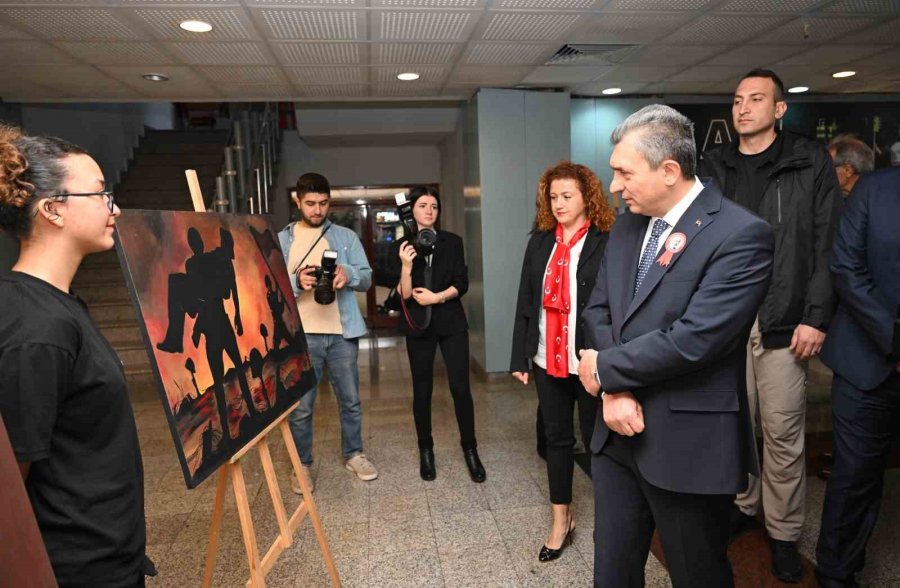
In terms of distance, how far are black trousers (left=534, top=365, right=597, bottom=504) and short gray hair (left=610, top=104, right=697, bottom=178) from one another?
1.12m

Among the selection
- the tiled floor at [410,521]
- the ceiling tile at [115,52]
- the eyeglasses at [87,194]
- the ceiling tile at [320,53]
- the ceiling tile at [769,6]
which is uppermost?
the ceiling tile at [115,52]

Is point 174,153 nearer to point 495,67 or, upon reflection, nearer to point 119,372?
point 495,67

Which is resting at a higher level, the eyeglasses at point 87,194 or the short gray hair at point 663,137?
the short gray hair at point 663,137

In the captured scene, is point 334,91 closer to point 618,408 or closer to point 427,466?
point 427,466

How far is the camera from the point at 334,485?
10.3ft

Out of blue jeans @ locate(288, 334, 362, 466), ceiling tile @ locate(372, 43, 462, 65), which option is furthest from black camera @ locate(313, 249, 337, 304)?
ceiling tile @ locate(372, 43, 462, 65)

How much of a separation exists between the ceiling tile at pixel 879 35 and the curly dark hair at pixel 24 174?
486 cm

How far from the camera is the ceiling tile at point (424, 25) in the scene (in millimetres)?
3363

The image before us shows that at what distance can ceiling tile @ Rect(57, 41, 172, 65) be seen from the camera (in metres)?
3.67

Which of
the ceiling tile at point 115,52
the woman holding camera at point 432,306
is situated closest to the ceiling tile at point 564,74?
the woman holding camera at point 432,306

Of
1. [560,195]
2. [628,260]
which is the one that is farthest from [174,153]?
[628,260]

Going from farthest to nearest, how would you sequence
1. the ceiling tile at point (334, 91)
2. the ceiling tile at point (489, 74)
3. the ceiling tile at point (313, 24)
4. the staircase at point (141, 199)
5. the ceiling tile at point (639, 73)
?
the staircase at point (141, 199), the ceiling tile at point (334, 91), the ceiling tile at point (639, 73), the ceiling tile at point (489, 74), the ceiling tile at point (313, 24)

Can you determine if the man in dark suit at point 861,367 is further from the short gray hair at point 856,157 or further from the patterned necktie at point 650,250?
the short gray hair at point 856,157

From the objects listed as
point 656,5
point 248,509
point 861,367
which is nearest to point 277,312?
point 248,509
